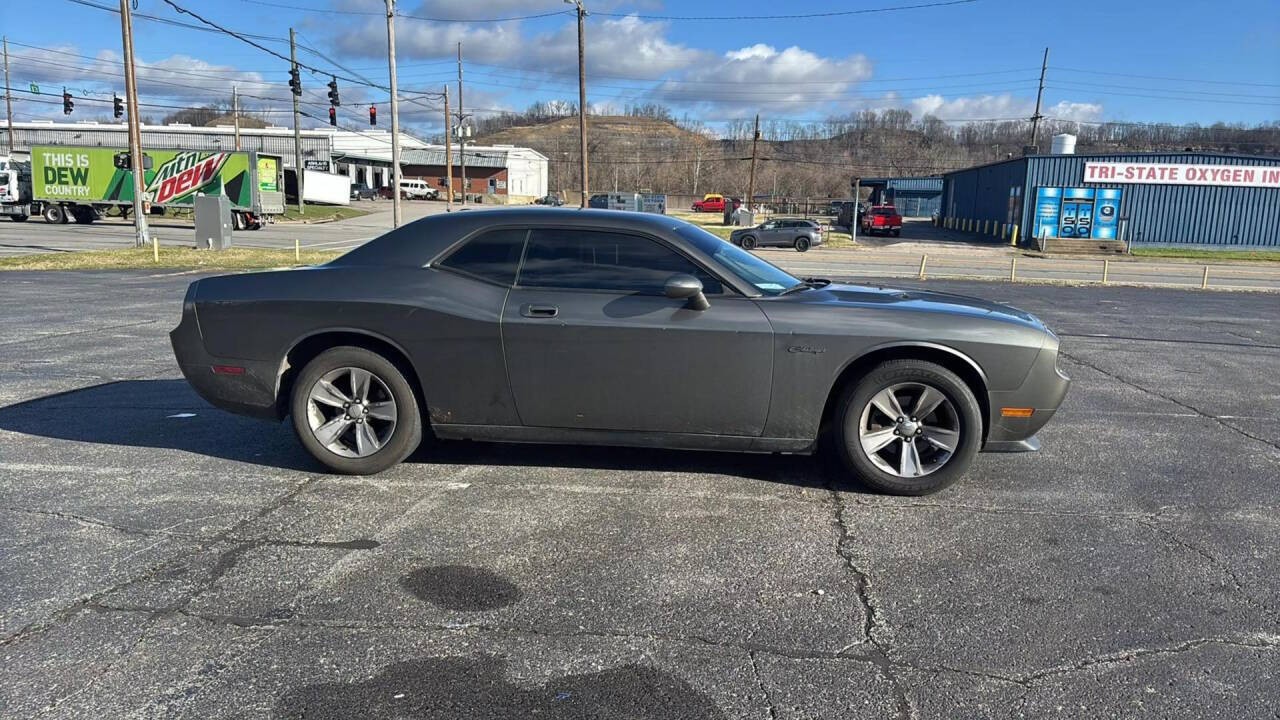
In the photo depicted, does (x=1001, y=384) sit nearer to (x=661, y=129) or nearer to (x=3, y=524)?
(x=3, y=524)

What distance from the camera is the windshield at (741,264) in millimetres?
4973

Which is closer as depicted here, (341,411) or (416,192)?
(341,411)

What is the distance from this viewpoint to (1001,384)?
470 centimetres

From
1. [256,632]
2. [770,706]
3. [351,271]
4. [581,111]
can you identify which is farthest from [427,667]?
[581,111]

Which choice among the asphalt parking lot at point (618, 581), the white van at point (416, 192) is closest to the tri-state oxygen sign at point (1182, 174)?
the asphalt parking lot at point (618, 581)

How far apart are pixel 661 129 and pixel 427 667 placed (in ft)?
651

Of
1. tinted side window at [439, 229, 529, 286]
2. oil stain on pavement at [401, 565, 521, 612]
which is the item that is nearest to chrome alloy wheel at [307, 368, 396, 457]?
tinted side window at [439, 229, 529, 286]

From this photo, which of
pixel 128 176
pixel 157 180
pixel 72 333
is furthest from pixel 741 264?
pixel 128 176

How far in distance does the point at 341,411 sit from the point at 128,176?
4045 centimetres

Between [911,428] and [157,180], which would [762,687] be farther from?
[157,180]

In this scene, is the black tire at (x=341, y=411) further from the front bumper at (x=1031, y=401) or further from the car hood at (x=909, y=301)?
the front bumper at (x=1031, y=401)

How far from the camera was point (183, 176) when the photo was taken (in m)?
38.8

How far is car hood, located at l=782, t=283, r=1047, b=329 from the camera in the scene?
15.9 feet

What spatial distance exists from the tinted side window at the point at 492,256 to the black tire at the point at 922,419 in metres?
1.99
